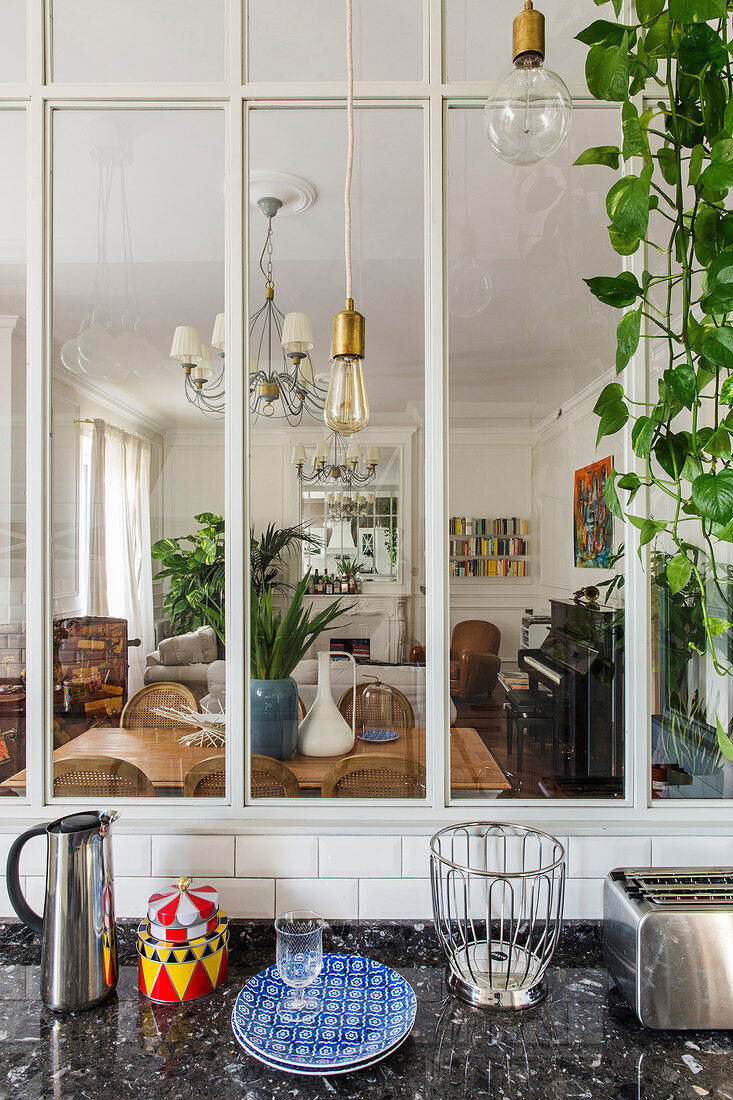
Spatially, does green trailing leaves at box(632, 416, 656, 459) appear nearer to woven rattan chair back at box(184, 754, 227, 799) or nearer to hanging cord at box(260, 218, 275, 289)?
hanging cord at box(260, 218, 275, 289)

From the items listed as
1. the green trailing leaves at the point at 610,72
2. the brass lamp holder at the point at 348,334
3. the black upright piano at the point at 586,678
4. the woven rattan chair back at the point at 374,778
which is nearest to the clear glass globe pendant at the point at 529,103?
the green trailing leaves at the point at 610,72

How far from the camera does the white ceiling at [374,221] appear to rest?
1396 mm

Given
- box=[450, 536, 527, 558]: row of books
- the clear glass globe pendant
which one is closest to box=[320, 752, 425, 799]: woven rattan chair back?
box=[450, 536, 527, 558]: row of books

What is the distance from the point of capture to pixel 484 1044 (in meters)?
1.03

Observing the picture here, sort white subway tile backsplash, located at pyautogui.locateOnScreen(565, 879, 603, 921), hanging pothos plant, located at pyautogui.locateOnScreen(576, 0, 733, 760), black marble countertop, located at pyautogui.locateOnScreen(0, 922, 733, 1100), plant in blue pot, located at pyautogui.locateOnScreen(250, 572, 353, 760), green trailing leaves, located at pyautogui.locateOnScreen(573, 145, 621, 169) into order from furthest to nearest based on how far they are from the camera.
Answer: plant in blue pot, located at pyautogui.locateOnScreen(250, 572, 353, 760), white subway tile backsplash, located at pyautogui.locateOnScreen(565, 879, 603, 921), green trailing leaves, located at pyautogui.locateOnScreen(573, 145, 621, 169), hanging pothos plant, located at pyautogui.locateOnScreen(576, 0, 733, 760), black marble countertop, located at pyautogui.locateOnScreen(0, 922, 733, 1100)

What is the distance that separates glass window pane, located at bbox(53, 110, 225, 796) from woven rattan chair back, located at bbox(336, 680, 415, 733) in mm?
267

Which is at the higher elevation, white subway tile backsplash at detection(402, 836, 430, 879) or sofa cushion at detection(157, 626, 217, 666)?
sofa cushion at detection(157, 626, 217, 666)

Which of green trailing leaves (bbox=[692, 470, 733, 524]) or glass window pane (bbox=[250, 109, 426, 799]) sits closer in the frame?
green trailing leaves (bbox=[692, 470, 733, 524])

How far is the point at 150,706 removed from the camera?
144 cm

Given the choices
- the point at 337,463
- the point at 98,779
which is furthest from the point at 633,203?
the point at 98,779

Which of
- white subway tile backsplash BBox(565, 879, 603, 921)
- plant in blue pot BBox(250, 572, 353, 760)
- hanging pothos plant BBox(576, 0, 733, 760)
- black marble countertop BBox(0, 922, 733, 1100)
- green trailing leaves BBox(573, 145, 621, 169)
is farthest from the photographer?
plant in blue pot BBox(250, 572, 353, 760)

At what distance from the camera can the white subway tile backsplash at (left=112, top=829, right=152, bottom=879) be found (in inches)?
53.2

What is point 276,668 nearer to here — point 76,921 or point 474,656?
point 474,656

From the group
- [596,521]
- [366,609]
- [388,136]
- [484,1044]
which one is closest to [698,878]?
[484,1044]
